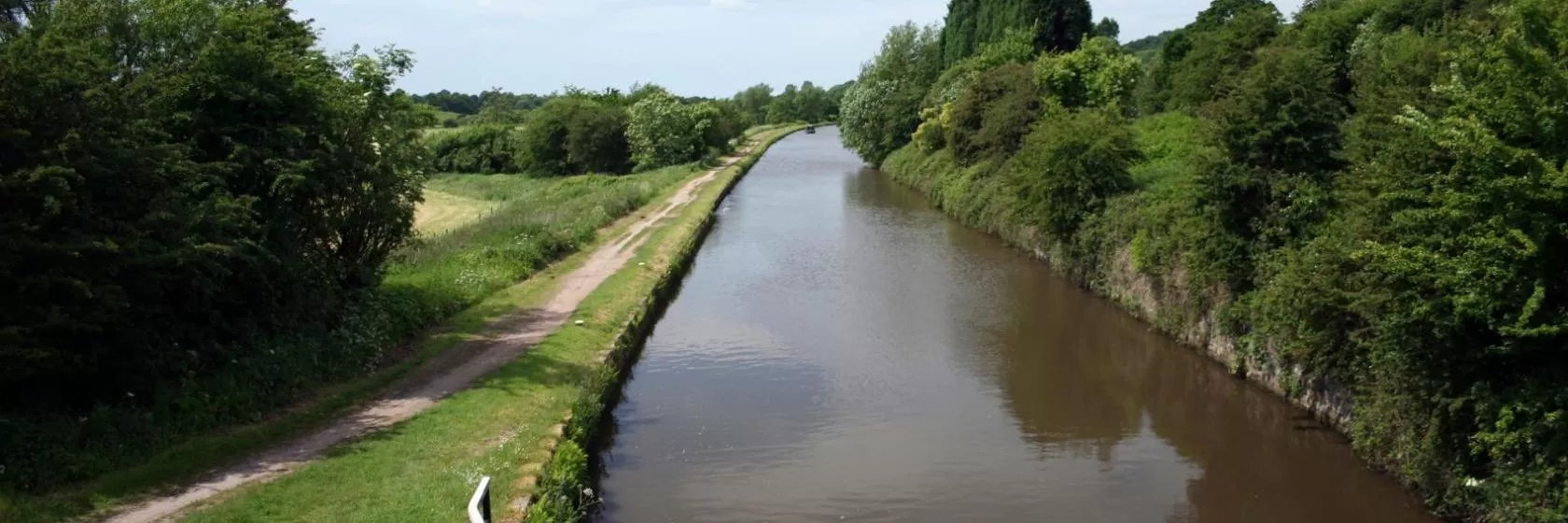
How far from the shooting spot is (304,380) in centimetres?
1669

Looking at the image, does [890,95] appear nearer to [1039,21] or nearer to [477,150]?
[1039,21]

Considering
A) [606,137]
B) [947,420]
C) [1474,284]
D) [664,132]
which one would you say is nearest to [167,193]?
[947,420]

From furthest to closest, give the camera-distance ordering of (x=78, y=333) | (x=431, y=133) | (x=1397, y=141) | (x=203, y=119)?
(x=431, y=133) < (x=203, y=119) < (x=1397, y=141) < (x=78, y=333)

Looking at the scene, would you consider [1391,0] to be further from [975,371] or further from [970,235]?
[975,371]

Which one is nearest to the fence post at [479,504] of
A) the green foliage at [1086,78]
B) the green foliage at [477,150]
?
the green foliage at [1086,78]

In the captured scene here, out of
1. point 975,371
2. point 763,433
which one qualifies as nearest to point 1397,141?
point 975,371

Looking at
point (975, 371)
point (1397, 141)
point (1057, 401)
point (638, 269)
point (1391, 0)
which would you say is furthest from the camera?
point (1391, 0)

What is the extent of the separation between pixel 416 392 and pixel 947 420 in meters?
8.91

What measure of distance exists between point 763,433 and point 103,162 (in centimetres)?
1018

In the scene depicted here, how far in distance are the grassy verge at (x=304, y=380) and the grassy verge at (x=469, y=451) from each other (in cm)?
116

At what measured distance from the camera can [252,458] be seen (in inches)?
536

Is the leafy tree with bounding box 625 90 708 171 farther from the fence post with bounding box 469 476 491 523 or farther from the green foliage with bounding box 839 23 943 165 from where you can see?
the fence post with bounding box 469 476 491 523

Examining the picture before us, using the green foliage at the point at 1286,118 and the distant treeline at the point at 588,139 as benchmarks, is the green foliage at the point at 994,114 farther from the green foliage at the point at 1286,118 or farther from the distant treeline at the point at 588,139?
the distant treeline at the point at 588,139

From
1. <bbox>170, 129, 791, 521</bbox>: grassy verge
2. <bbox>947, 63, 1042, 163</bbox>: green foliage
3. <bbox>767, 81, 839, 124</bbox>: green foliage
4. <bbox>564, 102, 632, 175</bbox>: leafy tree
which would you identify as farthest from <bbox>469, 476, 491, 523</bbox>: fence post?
<bbox>767, 81, 839, 124</bbox>: green foliage
